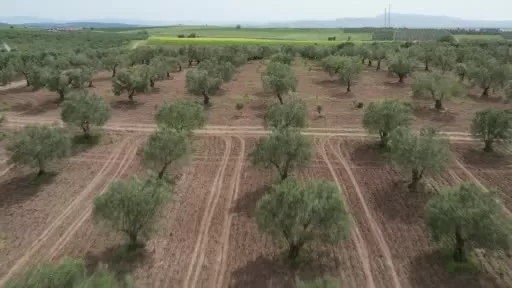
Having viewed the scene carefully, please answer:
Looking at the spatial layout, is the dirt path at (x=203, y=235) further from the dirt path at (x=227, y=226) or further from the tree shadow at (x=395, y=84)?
the tree shadow at (x=395, y=84)

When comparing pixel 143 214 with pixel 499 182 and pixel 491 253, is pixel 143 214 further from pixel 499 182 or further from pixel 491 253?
pixel 499 182

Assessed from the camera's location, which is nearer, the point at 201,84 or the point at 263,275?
the point at 263,275

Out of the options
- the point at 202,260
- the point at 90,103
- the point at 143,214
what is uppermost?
the point at 90,103

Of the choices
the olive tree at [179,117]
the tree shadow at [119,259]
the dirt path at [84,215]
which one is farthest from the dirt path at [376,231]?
the dirt path at [84,215]

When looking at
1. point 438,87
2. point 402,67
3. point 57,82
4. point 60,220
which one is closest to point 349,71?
point 402,67

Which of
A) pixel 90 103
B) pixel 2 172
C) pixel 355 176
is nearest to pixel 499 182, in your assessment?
pixel 355 176

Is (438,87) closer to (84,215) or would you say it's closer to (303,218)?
(303,218)
